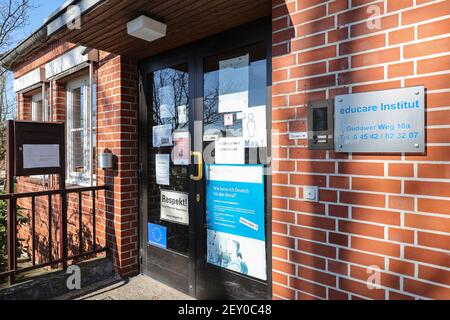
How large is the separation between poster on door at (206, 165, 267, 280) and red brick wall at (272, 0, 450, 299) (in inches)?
15.1

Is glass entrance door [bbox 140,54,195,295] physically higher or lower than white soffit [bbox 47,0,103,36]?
lower

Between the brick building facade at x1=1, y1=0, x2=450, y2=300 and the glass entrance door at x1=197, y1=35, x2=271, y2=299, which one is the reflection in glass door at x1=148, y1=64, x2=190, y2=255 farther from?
the brick building facade at x1=1, y1=0, x2=450, y2=300

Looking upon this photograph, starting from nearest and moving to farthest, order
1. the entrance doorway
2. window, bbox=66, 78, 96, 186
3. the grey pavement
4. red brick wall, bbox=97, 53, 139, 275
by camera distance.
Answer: the entrance doorway
the grey pavement
red brick wall, bbox=97, 53, 139, 275
window, bbox=66, 78, 96, 186

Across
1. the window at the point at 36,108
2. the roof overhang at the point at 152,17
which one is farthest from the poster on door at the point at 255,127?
the window at the point at 36,108

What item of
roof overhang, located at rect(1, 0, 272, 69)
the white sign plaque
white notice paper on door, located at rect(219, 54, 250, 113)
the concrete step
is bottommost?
the concrete step

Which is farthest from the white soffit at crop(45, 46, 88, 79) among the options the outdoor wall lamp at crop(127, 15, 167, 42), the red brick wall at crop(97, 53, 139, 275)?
the outdoor wall lamp at crop(127, 15, 167, 42)

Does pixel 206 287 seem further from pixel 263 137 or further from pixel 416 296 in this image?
pixel 416 296

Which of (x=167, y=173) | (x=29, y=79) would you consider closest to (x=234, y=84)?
(x=167, y=173)

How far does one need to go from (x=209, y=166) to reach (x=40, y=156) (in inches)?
70.5

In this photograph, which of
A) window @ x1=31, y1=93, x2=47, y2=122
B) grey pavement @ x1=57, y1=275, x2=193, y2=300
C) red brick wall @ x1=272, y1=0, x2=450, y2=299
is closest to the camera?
red brick wall @ x1=272, y1=0, x2=450, y2=299

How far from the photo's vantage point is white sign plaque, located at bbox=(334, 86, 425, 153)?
58.6 inches

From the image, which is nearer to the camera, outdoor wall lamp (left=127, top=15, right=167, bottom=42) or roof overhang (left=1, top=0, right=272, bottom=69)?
roof overhang (left=1, top=0, right=272, bottom=69)

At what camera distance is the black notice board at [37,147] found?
116 inches

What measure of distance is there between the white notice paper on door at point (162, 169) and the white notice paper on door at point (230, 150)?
2.33 ft
